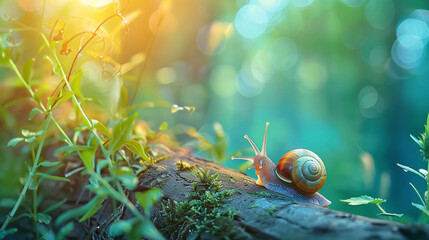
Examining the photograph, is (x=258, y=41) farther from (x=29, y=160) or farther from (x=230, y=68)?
(x=29, y=160)

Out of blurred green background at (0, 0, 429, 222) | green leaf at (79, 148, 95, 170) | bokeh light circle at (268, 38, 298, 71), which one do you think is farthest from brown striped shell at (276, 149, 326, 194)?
bokeh light circle at (268, 38, 298, 71)

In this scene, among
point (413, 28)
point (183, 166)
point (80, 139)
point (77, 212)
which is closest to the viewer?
point (77, 212)

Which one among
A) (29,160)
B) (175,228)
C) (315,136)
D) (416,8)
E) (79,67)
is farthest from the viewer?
(315,136)

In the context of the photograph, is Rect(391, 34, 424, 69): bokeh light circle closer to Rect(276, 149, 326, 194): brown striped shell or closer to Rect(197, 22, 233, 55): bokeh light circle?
Rect(197, 22, 233, 55): bokeh light circle

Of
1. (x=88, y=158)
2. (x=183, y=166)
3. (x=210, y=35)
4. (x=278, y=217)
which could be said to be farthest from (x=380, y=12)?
(x=88, y=158)

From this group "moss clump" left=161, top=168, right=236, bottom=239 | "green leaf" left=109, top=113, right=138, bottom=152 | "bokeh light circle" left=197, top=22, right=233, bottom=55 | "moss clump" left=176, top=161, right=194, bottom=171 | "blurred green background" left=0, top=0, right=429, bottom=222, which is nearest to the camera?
"moss clump" left=161, top=168, right=236, bottom=239

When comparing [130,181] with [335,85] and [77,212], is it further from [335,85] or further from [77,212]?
[335,85]

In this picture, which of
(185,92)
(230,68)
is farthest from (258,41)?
(185,92)
